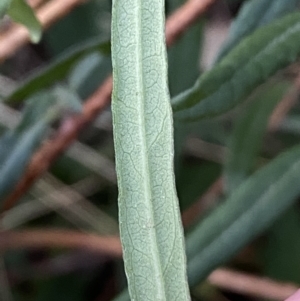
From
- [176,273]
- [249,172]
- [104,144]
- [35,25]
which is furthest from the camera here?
[104,144]

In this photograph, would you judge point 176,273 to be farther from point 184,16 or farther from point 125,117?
point 184,16

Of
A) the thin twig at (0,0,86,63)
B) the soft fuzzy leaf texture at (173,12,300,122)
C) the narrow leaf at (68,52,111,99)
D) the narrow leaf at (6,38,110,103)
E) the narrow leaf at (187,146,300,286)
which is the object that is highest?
the narrow leaf at (68,52,111,99)

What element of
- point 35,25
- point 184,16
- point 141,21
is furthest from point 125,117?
point 184,16

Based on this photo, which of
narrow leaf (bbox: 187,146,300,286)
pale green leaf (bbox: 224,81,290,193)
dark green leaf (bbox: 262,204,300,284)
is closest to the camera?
narrow leaf (bbox: 187,146,300,286)

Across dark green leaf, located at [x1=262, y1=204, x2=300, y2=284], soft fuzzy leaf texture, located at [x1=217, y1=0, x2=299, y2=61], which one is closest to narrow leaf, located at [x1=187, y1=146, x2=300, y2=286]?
soft fuzzy leaf texture, located at [x1=217, y1=0, x2=299, y2=61]

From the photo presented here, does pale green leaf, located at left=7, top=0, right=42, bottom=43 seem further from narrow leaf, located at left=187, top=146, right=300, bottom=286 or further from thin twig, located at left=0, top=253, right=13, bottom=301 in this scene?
thin twig, located at left=0, top=253, right=13, bottom=301

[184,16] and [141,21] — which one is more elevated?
[184,16]
